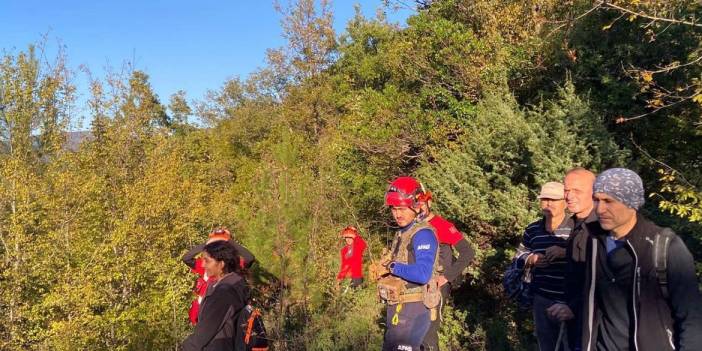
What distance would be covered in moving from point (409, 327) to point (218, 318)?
4.01ft

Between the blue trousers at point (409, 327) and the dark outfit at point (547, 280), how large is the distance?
85 centimetres

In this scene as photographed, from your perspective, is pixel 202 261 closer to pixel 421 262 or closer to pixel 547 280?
pixel 421 262

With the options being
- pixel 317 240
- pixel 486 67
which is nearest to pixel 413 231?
pixel 317 240

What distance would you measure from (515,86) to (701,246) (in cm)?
580

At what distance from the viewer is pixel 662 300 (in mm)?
2088

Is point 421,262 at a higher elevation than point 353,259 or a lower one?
higher

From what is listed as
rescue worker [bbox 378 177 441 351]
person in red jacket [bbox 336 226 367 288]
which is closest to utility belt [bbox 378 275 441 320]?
rescue worker [bbox 378 177 441 351]

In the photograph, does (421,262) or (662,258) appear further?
(421,262)

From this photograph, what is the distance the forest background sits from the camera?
8.13 meters

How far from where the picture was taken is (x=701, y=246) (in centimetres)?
718

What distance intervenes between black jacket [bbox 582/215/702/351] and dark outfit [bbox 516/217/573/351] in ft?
4.24

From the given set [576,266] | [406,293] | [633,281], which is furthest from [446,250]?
[633,281]

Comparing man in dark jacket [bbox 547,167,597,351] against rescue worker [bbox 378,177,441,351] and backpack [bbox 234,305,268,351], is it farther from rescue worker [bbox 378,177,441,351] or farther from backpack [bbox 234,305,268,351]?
backpack [bbox 234,305,268,351]

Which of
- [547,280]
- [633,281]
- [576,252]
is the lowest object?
[547,280]
